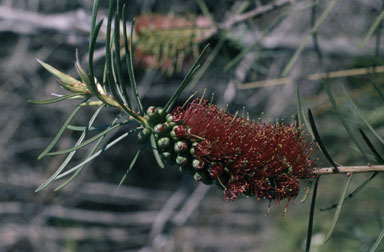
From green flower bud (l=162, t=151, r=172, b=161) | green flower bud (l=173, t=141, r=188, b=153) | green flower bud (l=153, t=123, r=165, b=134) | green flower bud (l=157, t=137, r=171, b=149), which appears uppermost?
green flower bud (l=153, t=123, r=165, b=134)

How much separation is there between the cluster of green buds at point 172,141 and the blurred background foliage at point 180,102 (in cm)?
66

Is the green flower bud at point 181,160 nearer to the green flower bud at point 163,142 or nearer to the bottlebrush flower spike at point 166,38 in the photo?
the green flower bud at point 163,142

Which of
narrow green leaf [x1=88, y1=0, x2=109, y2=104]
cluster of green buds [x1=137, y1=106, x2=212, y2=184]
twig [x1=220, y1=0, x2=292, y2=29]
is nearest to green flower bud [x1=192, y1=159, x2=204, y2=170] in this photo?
cluster of green buds [x1=137, y1=106, x2=212, y2=184]

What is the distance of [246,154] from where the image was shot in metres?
0.61

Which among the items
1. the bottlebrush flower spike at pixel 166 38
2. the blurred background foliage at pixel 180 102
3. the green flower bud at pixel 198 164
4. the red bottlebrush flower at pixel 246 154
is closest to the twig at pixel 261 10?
the blurred background foliage at pixel 180 102

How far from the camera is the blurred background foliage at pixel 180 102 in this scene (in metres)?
1.62

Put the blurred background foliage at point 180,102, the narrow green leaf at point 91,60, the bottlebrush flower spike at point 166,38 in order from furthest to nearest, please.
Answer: the blurred background foliage at point 180,102 → the bottlebrush flower spike at point 166,38 → the narrow green leaf at point 91,60

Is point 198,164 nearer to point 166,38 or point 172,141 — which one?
point 172,141

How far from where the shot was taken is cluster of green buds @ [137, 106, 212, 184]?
1.94 feet

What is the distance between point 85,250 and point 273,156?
9.53 feet

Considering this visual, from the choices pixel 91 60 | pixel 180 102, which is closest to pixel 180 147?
pixel 91 60

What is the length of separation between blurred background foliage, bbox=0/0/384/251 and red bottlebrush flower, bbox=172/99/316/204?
615 millimetres

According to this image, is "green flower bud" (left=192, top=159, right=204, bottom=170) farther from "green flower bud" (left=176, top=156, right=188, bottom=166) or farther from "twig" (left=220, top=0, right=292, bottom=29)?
"twig" (left=220, top=0, right=292, bottom=29)

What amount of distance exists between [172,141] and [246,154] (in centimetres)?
13
